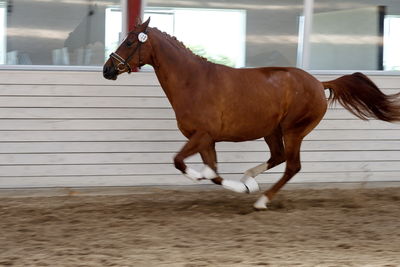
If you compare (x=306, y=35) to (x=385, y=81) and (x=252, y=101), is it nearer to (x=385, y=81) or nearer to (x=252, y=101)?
(x=385, y=81)

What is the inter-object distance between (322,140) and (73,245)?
3.63m

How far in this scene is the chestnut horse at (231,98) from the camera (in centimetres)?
566

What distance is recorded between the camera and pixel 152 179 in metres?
6.95

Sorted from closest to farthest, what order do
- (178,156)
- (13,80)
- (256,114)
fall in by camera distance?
(178,156), (256,114), (13,80)

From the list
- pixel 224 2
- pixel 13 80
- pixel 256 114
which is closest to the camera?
pixel 256 114

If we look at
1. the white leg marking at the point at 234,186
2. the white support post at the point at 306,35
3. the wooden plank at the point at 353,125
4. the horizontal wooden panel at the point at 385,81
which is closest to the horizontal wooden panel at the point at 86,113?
the white leg marking at the point at 234,186

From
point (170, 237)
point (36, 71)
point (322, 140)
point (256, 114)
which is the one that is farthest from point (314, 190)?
point (36, 71)

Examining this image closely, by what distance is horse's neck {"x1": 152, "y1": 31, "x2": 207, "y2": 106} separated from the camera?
574cm

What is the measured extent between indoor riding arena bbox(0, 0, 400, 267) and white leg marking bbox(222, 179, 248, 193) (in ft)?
0.06

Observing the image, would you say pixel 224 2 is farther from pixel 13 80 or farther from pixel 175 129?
pixel 13 80

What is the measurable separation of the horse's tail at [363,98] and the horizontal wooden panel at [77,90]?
1.88 meters

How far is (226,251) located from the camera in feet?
14.8

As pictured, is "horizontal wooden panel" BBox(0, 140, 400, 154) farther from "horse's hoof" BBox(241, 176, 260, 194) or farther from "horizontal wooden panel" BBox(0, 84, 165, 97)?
"horse's hoof" BBox(241, 176, 260, 194)

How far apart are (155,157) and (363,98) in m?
2.26
